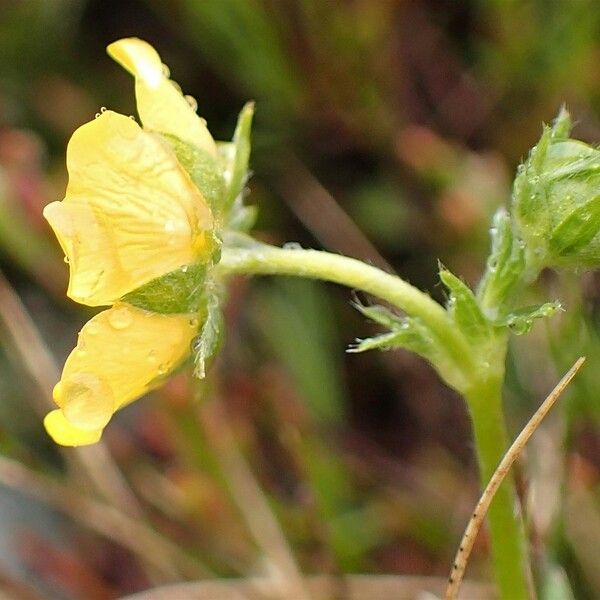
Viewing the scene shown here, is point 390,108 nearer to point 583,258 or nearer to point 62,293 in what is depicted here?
point 62,293

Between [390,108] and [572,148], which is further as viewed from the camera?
[390,108]

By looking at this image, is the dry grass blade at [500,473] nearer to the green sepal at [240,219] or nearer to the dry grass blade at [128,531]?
the green sepal at [240,219]

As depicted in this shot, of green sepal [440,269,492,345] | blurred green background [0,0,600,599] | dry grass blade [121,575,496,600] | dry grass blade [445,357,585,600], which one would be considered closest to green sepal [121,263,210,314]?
green sepal [440,269,492,345]

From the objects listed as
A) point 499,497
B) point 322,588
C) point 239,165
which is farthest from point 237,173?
point 322,588

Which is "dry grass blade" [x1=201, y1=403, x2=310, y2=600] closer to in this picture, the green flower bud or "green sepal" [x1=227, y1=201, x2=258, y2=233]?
"green sepal" [x1=227, y1=201, x2=258, y2=233]

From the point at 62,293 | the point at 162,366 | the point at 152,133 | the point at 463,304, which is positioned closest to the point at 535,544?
the point at 463,304

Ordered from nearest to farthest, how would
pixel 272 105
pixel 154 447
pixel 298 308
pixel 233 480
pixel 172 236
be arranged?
pixel 172 236 < pixel 233 480 < pixel 154 447 < pixel 298 308 < pixel 272 105
